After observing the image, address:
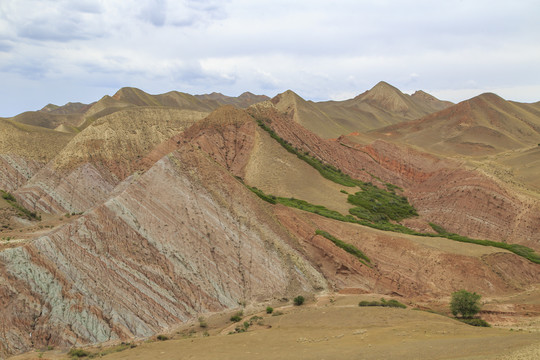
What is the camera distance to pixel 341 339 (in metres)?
15.9

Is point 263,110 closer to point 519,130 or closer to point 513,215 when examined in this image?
point 513,215

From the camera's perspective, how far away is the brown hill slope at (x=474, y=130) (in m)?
70.8

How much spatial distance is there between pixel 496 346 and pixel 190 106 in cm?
11081

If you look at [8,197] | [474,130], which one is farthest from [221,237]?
[474,130]

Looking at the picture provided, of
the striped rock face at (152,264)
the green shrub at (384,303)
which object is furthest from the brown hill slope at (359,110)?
the green shrub at (384,303)

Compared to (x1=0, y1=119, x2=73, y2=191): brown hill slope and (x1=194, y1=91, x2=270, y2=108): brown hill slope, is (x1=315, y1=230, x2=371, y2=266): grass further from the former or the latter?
(x1=194, y1=91, x2=270, y2=108): brown hill slope

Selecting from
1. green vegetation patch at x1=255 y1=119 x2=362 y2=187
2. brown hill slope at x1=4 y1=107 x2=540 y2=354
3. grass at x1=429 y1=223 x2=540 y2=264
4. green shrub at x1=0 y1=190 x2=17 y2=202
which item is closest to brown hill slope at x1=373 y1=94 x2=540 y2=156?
green vegetation patch at x1=255 y1=119 x2=362 y2=187

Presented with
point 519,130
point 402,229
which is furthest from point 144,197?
point 519,130

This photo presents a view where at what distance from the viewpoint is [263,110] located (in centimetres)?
4853

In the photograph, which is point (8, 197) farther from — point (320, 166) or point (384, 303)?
point (384, 303)

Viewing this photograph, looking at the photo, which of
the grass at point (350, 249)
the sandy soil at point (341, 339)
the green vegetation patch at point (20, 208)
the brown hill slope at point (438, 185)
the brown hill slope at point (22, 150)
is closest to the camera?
the sandy soil at point (341, 339)

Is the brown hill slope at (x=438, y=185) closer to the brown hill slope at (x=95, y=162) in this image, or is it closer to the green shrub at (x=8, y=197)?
the brown hill slope at (x=95, y=162)

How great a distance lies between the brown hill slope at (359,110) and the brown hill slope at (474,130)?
1622 cm


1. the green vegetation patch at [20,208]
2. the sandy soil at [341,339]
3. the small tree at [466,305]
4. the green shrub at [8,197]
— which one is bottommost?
the small tree at [466,305]
